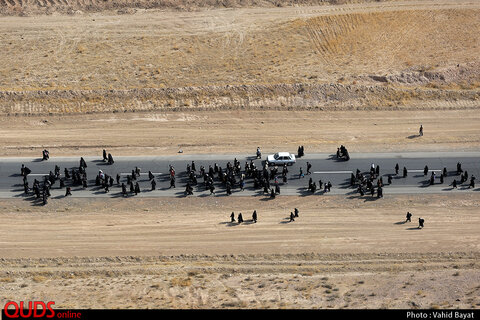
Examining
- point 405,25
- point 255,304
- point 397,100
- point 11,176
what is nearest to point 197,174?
point 11,176

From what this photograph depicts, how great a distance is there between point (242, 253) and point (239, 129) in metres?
23.0

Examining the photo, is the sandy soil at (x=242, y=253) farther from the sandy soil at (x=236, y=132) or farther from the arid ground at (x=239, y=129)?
the sandy soil at (x=236, y=132)

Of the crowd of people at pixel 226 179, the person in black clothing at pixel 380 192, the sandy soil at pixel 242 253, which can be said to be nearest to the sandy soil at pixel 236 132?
the crowd of people at pixel 226 179

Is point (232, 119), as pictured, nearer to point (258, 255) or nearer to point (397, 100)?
point (397, 100)

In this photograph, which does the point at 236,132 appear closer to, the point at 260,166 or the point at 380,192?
the point at 260,166

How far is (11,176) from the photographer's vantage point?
5381 cm

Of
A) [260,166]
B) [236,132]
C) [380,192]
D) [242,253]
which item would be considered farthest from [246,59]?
[242,253]

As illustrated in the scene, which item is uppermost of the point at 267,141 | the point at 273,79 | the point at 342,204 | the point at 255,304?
the point at 273,79

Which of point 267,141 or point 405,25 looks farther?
point 405,25

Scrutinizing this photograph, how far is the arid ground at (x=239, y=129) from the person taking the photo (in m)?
38.5

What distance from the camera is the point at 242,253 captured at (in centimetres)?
4216

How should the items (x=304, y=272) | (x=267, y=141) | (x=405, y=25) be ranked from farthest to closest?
(x=405, y=25), (x=267, y=141), (x=304, y=272)

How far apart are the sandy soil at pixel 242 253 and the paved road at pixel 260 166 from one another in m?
1.40

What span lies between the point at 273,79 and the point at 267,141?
518 inches
